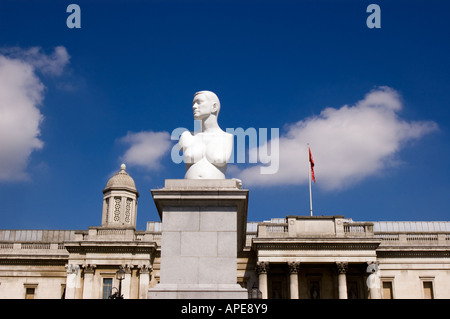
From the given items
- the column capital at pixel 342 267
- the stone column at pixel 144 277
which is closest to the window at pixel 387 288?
the column capital at pixel 342 267

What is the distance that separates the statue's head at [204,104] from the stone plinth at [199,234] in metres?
2.16

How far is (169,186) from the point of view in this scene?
12.4 m

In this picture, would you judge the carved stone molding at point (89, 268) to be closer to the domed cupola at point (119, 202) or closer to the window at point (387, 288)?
the domed cupola at point (119, 202)

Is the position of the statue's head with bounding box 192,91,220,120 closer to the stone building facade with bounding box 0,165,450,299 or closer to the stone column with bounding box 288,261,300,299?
the stone building facade with bounding box 0,165,450,299

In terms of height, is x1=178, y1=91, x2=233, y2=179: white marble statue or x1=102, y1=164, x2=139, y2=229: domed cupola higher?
x1=102, y1=164, x2=139, y2=229: domed cupola

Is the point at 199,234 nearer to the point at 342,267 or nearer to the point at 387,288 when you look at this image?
the point at 342,267

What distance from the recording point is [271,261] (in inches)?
1665

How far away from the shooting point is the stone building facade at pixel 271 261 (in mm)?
42312

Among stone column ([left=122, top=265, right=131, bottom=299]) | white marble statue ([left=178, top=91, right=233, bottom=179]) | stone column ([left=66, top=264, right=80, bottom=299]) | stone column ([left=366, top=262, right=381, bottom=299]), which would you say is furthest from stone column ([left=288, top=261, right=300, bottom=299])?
white marble statue ([left=178, top=91, right=233, bottom=179])

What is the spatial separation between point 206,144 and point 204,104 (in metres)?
1.02

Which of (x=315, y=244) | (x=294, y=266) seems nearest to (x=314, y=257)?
(x=315, y=244)

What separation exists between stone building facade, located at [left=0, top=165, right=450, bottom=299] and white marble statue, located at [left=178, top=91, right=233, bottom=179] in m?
28.7

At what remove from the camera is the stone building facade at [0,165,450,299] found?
42312mm
